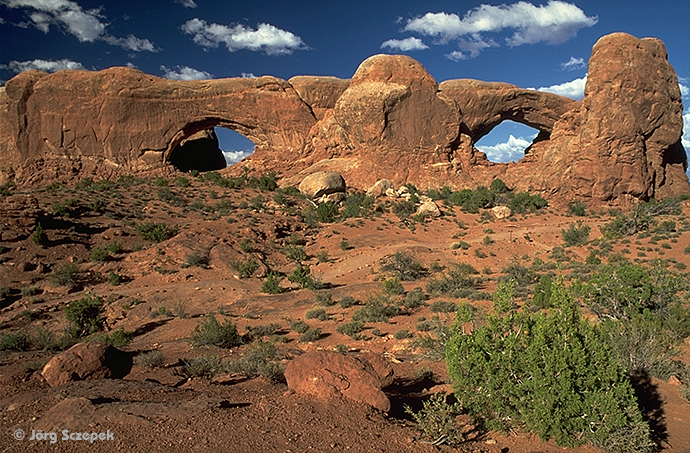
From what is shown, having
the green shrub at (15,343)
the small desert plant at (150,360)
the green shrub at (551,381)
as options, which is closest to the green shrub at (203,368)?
the small desert plant at (150,360)

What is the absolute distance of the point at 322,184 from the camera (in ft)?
89.2

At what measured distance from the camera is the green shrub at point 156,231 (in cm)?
1819

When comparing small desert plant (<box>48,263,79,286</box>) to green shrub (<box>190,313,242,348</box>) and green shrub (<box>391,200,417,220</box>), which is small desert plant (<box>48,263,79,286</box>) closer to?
green shrub (<box>190,313,242,348</box>)

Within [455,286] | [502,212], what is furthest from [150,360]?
[502,212]

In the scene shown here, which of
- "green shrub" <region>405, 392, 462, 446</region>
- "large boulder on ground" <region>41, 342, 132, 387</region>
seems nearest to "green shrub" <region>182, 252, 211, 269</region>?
"large boulder on ground" <region>41, 342, 132, 387</region>

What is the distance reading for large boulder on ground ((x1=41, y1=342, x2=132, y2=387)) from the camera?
5.83m

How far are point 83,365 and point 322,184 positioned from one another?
21803 mm

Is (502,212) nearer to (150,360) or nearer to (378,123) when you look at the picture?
(378,123)

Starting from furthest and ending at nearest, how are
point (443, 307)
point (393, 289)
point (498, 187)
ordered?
point (498, 187) < point (393, 289) < point (443, 307)

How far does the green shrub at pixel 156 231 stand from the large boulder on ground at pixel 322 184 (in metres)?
9.79

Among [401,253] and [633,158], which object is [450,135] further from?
[401,253]

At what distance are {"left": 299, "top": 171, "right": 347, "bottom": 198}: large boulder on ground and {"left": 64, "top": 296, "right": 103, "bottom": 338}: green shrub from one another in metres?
16.9

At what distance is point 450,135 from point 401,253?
15472mm

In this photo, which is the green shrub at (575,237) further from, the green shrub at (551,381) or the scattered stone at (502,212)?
the green shrub at (551,381)
